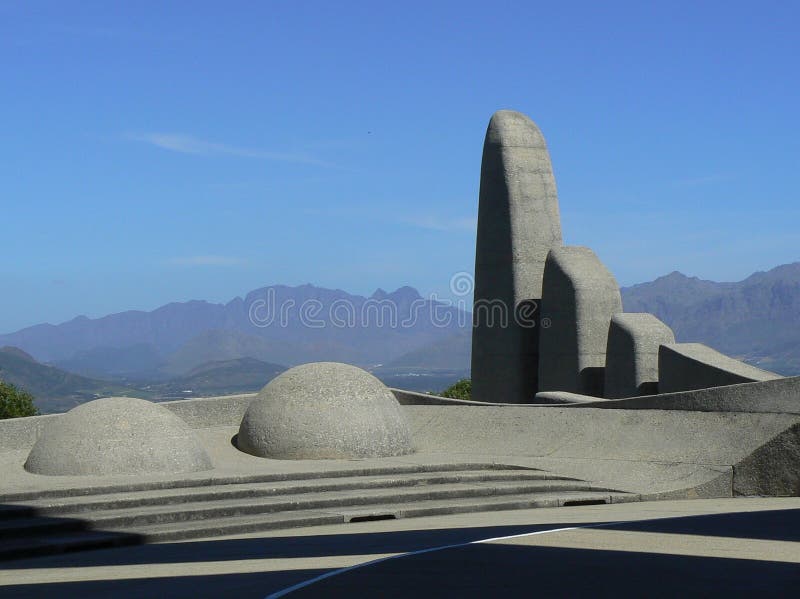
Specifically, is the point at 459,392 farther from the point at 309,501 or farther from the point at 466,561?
the point at 466,561

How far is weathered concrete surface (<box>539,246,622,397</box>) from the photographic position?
26.7m

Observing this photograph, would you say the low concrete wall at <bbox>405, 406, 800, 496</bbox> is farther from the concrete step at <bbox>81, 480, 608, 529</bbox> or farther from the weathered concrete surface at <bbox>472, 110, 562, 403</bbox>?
the weathered concrete surface at <bbox>472, 110, 562, 403</bbox>

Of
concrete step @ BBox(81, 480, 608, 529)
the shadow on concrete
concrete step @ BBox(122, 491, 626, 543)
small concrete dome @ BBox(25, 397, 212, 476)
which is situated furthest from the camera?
small concrete dome @ BBox(25, 397, 212, 476)

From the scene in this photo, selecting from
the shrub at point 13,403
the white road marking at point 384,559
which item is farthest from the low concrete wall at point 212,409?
the shrub at point 13,403

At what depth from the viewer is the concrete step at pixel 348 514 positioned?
14.2 metres

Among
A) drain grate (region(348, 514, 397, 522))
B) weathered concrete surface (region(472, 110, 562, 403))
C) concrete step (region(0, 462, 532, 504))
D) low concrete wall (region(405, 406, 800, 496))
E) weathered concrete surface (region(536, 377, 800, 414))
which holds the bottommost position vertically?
drain grate (region(348, 514, 397, 522))

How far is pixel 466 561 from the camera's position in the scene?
34.0 ft

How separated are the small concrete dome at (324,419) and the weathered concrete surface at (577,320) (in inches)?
267

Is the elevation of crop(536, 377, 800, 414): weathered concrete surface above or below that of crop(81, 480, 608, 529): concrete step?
above

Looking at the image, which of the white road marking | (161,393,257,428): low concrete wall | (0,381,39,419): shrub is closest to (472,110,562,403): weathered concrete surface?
(161,393,257,428): low concrete wall

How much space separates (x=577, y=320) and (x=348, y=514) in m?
12.4

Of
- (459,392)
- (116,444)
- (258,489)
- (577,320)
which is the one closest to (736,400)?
(577,320)

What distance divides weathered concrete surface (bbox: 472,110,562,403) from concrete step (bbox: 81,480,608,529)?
33.6 ft

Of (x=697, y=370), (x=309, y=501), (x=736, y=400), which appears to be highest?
(x=697, y=370)
